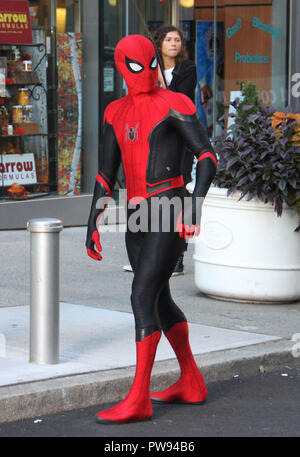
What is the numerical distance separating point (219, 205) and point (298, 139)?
32.7 inches

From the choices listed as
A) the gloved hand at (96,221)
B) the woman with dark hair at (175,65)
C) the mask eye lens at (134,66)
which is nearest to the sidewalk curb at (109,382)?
the gloved hand at (96,221)

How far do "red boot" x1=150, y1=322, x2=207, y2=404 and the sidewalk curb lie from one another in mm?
252

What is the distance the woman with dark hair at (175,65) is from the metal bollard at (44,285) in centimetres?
275

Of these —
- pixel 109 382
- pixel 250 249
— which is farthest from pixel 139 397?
pixel 250 249

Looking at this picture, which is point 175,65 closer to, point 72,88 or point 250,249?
point 250,249

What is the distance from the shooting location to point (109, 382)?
5.37m

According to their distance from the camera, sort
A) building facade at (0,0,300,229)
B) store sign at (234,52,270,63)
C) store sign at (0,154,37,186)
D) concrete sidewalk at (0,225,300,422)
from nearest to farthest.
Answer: concrete sidewalk at (0,225,300,422)
store sign at (0,154,37,186)
building facade at (0,0,300,229)
store sign at (234,52,270,63)

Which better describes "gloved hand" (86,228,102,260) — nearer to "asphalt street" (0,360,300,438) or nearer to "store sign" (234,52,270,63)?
"asphalt street" (0,360,300,438)

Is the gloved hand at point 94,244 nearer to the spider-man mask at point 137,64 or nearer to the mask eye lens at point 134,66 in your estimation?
the spider-man mask at point 137,64

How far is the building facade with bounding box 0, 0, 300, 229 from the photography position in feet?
37.1

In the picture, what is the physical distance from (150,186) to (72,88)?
705 cm
